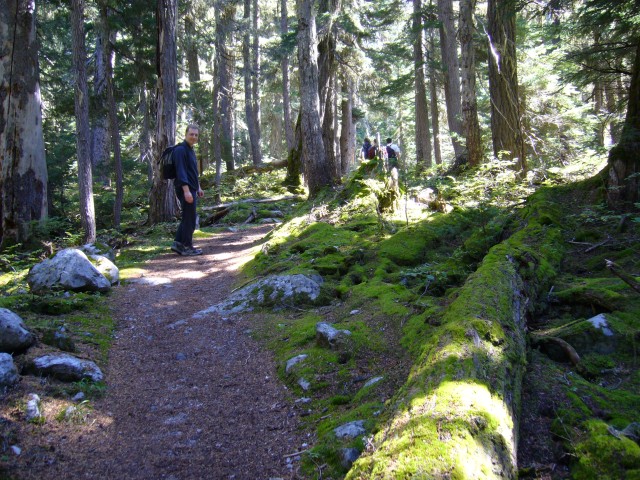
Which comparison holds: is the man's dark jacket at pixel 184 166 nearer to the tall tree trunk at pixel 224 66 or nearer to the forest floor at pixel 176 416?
the forest floor at pixel 176 416

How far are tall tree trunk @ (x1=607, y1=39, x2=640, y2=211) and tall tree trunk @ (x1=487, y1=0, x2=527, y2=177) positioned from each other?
11.7 feet

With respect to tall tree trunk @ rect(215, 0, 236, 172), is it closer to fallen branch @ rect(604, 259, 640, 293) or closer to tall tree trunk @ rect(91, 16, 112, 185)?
tall tree trunk @ rect(91, 16, 112, 185)

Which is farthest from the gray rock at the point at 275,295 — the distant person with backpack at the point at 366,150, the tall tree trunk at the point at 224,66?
the distant person with backpack at the point at 366,150

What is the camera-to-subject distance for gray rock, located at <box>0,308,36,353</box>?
3.73 metres

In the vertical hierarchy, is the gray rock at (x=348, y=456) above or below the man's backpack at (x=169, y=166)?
below

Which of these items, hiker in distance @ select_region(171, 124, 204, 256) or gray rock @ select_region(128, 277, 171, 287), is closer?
gray rock @ select_region(128, 277, 171, 287)

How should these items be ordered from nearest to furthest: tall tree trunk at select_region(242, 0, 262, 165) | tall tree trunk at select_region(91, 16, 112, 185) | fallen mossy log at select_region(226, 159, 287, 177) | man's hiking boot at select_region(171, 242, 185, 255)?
man's hiking boot at select_region(171, 242, 185, 255) → tall tree trunk at select_region(91, 16, 112, 185) → fallen mossy log at select_region(226, 159, 287, 177) → tall tree trunk at select_region(242, 0, 262, 165)

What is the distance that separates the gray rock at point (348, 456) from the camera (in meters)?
2.60

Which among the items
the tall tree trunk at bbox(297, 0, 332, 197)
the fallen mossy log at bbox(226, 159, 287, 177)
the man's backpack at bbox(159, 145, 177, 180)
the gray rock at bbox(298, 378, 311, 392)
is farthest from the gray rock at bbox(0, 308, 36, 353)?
the fallen mossy log at bbox(226, 159, 287, 177)

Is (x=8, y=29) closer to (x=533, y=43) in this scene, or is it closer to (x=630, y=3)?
(x=630, y=3)

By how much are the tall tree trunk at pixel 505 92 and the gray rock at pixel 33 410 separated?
9.66m

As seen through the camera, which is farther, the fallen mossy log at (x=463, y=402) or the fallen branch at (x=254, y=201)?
the fallen branch at (x=254, y=201)

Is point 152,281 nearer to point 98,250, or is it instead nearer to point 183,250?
point 98,250

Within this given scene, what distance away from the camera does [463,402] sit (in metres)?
2.39
